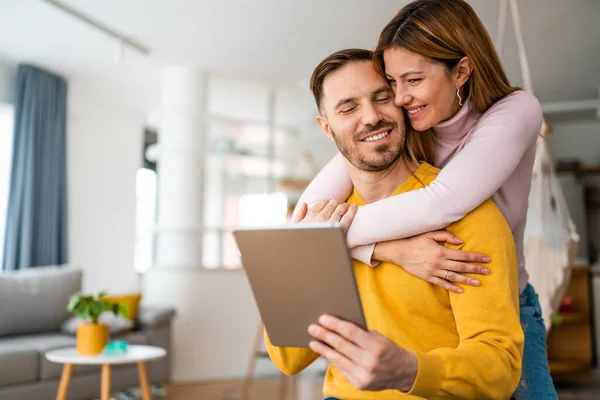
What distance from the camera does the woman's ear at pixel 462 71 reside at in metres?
1.32

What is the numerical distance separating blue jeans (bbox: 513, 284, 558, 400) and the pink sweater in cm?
19

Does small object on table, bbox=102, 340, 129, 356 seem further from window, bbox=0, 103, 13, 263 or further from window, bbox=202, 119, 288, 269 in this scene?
window, bbox=0, 103, 13, 263

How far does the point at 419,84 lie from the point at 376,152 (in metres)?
0.18

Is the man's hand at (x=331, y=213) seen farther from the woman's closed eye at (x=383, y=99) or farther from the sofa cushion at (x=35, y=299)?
the sofa cushion at (x=35, y=299)

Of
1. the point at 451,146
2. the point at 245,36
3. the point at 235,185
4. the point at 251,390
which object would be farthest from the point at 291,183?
the point at 451,146

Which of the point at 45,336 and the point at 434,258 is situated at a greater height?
the point at 434,258

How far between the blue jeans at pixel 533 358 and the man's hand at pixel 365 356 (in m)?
0.56

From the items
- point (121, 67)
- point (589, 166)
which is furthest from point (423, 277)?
point (589, 166)

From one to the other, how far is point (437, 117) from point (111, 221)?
559 cm

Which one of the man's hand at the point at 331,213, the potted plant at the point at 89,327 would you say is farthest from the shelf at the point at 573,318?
the man's hand at the point at 331,213

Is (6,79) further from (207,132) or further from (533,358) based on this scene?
(533,358)

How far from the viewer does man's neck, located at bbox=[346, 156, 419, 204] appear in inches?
54.8

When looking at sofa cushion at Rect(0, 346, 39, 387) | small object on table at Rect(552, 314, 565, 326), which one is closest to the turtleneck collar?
sofa cushion at Rect(0, 346, 39, 387)

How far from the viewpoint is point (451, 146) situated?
1.45 meters
